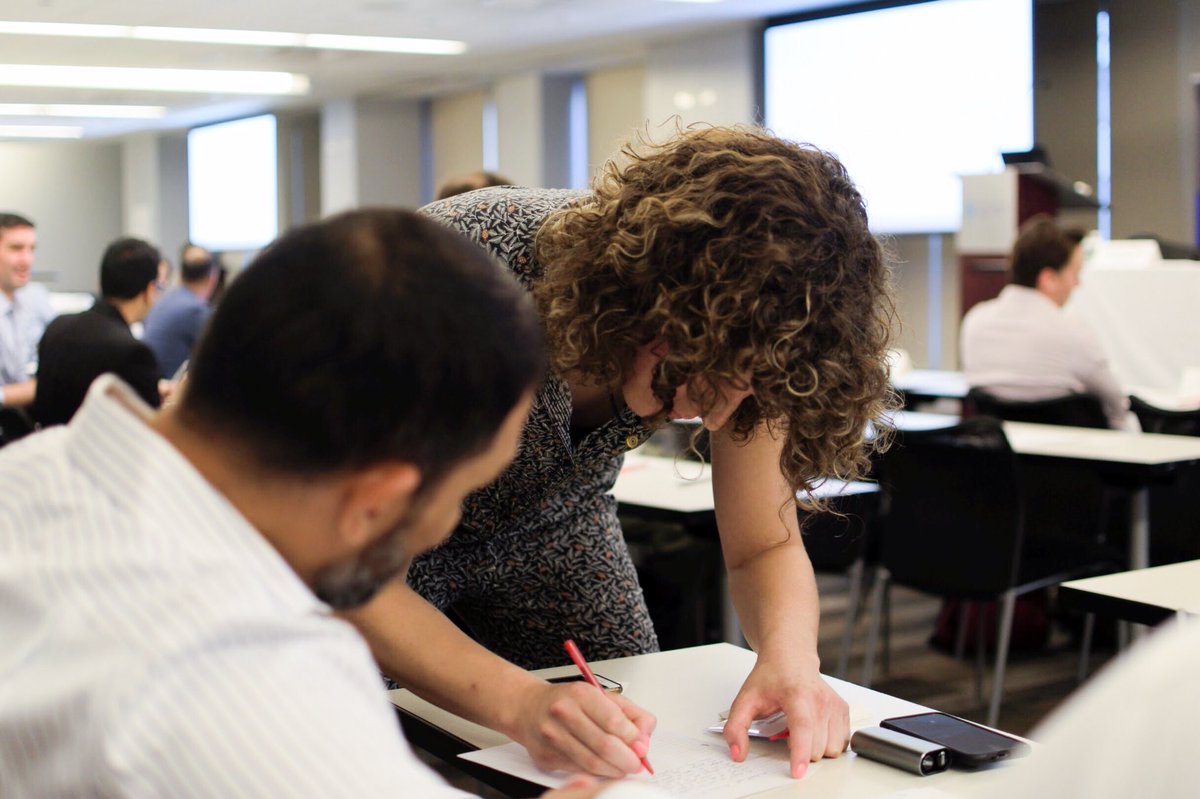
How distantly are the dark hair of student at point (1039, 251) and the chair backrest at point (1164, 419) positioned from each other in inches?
23.3

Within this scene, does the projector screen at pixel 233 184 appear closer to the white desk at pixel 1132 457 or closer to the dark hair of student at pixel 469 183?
the dark hair of student at pixel 469 183

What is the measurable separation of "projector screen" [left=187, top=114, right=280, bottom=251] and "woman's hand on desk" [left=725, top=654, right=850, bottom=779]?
15.0 metres

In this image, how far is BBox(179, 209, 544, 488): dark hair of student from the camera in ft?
2.27

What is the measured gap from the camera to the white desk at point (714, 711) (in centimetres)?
123

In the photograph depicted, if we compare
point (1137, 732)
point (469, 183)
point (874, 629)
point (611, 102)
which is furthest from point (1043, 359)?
point (611, 102)

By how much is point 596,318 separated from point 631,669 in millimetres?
556

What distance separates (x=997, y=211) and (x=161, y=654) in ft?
20.5

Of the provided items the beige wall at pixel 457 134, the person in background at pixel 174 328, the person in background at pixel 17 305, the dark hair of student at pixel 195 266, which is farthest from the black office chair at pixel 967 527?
the beige wall at pixel 457 134

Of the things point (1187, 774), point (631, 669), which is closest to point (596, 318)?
point (631, 669)

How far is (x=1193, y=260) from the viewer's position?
228 inches

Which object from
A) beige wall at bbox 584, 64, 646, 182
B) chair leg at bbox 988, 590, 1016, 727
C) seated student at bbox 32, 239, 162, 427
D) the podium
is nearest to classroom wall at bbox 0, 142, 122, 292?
beige wall at bbox 584, 64, 646, 182

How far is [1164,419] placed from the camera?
468 cm

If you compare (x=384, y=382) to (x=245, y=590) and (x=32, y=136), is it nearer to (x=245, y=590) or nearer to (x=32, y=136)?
(x=245, y=590)

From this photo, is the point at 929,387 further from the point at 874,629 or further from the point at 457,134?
the point at 457,134
